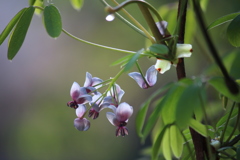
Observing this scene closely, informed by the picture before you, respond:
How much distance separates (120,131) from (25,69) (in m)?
2.40

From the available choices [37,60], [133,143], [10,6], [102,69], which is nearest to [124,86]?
[102,69]

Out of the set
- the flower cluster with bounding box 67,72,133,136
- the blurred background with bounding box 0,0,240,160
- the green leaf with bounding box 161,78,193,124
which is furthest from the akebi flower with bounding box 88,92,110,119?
the blurred background with bounding box 0,0,240,160

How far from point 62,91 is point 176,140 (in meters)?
2.29

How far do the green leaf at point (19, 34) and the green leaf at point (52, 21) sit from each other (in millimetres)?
24

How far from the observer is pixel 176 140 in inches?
19.4

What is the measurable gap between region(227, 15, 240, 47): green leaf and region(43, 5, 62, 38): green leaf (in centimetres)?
21

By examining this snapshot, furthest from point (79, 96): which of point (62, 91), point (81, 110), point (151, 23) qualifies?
point (62, 91)

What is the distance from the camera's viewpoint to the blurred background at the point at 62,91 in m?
2.56

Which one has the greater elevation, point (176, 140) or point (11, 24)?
point (11, 24)

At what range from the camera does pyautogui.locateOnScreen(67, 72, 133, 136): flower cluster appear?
0.48 meters

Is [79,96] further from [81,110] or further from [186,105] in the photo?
[186,105]

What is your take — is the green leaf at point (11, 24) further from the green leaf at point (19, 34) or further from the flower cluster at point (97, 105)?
the flower cluster at point (97, 105)

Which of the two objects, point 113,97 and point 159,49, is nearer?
point 159,49

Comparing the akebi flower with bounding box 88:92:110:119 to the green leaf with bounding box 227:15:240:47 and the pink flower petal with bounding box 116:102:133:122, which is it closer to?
the pink flower petal with bounding box 116:102:133:122
